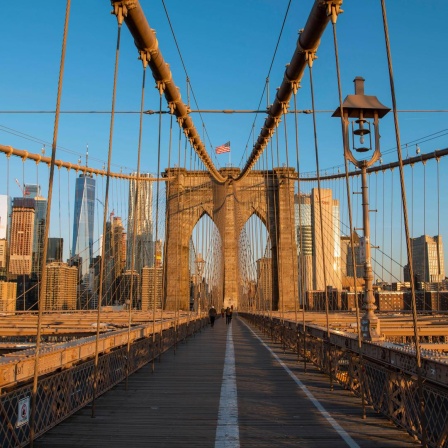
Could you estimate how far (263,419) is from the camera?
19.2 ft

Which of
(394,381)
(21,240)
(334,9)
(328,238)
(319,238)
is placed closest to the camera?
(394,381)

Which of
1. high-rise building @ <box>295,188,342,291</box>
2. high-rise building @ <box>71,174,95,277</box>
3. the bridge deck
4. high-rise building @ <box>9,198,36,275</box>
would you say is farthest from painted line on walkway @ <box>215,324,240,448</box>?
high-rise building @ <box>295,188,342,291</box>

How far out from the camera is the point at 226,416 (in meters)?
6.00

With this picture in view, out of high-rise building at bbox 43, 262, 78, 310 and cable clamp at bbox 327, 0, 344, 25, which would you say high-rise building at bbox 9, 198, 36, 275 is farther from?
cable clamp at bbox 327, 0, 344, 25

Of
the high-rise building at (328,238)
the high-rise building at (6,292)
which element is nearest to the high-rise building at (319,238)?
the high-rise building at (328,238)

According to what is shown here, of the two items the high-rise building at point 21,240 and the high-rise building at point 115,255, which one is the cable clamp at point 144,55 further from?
the high-rise building at point 115,255

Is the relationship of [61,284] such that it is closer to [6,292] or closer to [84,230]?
[6,292]

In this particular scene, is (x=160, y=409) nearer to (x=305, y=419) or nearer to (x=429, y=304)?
(x=305, y=419)

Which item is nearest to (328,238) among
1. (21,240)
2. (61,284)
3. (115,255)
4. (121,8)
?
(115,255)

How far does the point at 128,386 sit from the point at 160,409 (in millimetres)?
1881

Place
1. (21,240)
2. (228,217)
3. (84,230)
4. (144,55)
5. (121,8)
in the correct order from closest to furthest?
(121,8), (144,55), (21,240), (228,217), (84,230)

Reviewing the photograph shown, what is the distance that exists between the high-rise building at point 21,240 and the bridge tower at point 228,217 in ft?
46.0

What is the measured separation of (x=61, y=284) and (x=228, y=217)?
21018 millimetres

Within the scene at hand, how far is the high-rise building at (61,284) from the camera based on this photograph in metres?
35.2
